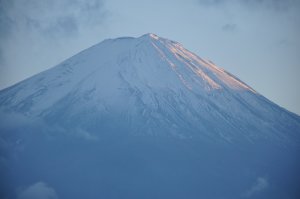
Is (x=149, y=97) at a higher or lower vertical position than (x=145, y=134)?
higher

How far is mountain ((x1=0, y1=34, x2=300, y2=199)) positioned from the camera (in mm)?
87000

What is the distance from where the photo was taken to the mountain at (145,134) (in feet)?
285

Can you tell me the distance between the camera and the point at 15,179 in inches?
3526

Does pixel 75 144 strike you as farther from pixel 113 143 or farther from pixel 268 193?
pixel 268 193

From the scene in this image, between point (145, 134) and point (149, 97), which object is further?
point (149, 97)

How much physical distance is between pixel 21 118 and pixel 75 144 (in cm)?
1132

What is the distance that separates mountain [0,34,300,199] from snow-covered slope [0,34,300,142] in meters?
0.17

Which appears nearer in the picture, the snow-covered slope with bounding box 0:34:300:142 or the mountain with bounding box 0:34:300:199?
the mountain with bounding box 0:34:300:199

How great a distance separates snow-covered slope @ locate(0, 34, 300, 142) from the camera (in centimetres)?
9506

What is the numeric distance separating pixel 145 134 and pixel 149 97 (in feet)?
25.6

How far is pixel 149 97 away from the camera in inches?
3858

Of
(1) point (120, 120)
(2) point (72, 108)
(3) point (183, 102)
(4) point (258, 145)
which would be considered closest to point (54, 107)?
(2) point (72, 108)

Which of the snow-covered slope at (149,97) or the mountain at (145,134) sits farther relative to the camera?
the snow-covered slope at (149,97)

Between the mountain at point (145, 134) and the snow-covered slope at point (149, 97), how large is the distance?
0.17 m
